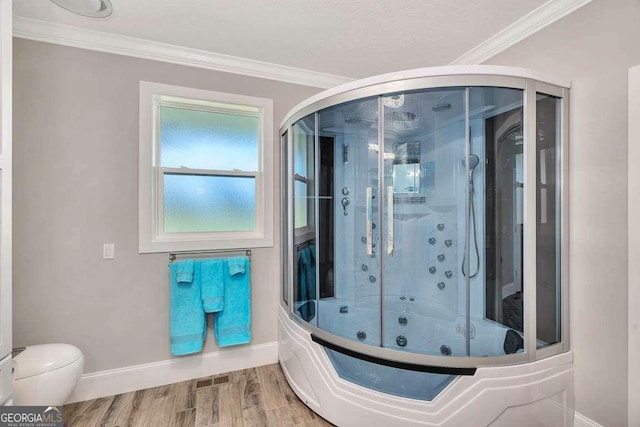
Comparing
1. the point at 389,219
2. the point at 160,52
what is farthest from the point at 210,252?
the point at 160,52

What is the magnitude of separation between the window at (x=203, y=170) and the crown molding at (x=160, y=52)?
23 cm

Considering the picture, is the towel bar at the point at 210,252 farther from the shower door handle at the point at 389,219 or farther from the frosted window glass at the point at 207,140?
the shower door handle at the point at 389,219

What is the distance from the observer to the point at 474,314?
1.91 meters

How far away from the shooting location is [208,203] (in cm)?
246

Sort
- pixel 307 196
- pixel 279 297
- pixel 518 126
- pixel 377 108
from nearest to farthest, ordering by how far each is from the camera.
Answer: pixel 518 126
pixel 377 108
pixel 307 196
pixel 279 297

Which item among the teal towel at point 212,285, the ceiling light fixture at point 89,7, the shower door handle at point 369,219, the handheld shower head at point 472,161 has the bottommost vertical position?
the teal towel at point 212,285

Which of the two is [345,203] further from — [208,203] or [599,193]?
[599,193]

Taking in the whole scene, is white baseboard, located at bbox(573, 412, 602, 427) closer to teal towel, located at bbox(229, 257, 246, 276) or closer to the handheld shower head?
the handheld shower head

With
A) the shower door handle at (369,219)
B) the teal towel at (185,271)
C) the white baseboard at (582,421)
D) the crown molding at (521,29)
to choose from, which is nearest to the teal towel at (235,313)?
the teal towel at (185,271)

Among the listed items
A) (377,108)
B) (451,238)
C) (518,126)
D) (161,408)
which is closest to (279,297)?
(161,408)

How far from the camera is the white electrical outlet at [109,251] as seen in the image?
212cm

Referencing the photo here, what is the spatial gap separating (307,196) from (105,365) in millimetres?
1944

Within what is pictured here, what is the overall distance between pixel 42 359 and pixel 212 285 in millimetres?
1030

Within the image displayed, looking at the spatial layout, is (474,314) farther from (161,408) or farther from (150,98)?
(150,98)
